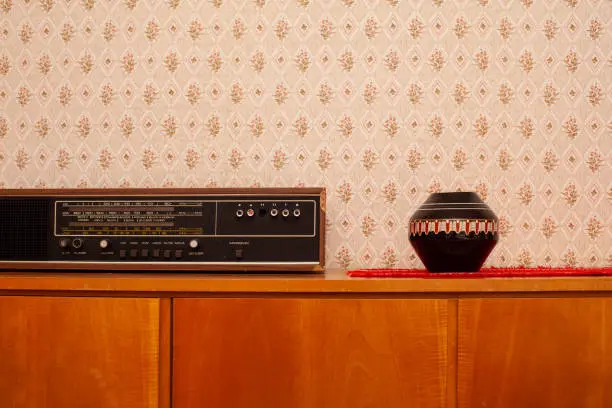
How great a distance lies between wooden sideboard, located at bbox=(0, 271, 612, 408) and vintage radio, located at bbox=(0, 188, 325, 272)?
0.15 metres

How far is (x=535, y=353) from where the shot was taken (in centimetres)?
88

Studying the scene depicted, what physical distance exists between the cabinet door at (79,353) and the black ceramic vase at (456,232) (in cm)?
55

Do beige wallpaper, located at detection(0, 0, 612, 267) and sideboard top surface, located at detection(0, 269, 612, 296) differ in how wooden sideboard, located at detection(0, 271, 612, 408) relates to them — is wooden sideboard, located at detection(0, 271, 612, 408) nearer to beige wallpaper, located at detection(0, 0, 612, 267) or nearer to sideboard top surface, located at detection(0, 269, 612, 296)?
sideboard top surface, located at detection(0, 269, 612, 296)

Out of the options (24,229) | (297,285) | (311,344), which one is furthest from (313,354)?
(24,229)

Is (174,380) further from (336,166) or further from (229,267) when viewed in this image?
(336,166)

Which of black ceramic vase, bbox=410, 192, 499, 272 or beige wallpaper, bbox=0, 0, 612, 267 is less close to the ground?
beige wallpaper, bbox=0, 0, 612, 267

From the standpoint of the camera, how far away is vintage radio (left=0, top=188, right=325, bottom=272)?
106cm

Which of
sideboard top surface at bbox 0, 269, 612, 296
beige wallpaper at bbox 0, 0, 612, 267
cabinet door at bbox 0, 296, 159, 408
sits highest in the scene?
beige wallpaper at bbox 0, 0, 612, 267

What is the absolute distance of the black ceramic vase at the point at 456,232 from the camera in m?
0.99

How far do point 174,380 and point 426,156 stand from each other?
0.85 metres

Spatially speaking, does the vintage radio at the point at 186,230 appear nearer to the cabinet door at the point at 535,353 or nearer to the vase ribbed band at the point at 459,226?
the vase ribbed band at the point at 459,226

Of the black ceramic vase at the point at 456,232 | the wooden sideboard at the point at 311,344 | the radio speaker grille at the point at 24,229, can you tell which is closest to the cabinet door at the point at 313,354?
the wooden sideboard at the point at 311,344

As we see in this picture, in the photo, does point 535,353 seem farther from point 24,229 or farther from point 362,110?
point 24,229

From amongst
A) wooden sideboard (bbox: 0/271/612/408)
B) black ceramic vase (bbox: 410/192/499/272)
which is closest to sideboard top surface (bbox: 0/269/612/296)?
wooden sideboard (bbox: 0/271/612/408)
